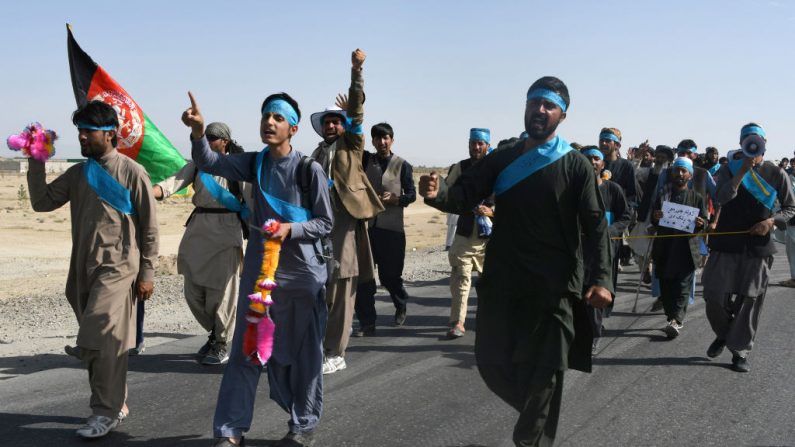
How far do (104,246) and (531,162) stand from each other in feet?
8.81

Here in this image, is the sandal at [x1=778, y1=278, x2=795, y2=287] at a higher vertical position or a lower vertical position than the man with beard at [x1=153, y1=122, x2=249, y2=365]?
lower

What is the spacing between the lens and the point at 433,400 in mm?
6160

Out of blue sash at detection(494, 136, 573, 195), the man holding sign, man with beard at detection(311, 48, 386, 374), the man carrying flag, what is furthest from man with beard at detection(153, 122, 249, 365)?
the man holding sign

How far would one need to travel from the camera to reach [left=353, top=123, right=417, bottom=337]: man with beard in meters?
8.63

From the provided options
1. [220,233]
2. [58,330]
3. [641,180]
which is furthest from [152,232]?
[641,180]

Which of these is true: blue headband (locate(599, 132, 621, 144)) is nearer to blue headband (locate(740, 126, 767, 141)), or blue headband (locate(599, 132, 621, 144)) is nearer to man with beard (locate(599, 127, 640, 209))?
man with beard (locate(599, 127, 640, 209))

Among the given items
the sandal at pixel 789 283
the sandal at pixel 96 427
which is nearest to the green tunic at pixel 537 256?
the sandal at pixel 96 427

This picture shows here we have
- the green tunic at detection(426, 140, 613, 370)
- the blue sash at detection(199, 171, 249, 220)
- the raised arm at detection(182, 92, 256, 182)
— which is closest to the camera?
the green tunic at detection(426, 140, 613, 370)

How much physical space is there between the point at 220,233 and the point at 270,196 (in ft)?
7.69

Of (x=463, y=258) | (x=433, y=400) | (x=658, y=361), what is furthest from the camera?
(x=463, y=258)

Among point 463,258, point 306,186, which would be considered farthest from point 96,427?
point 463,258

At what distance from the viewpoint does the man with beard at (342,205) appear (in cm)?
700

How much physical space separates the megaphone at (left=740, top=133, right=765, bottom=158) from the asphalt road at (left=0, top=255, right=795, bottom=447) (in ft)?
6.43

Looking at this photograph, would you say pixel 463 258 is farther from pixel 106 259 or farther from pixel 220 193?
pixel 106 259
